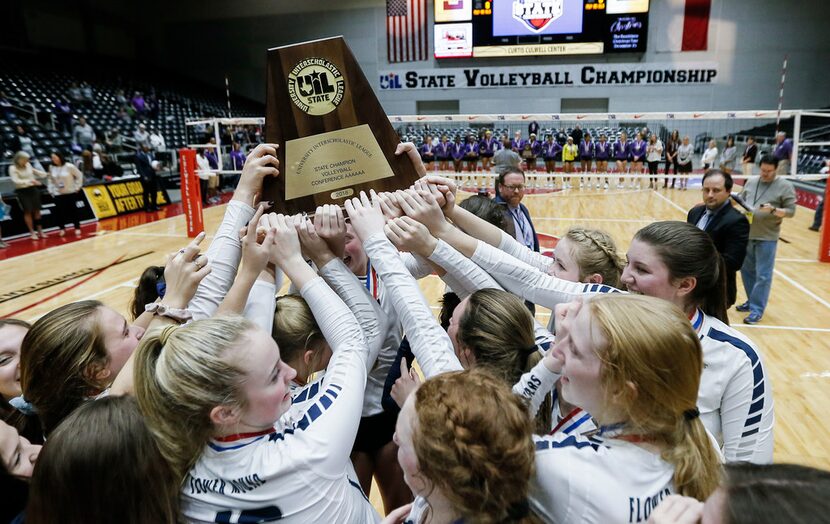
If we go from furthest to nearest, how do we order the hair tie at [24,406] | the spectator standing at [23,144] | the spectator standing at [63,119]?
the spectator standing at [63,119], the spectator standing at [23,144], the hair tie at [24,406]

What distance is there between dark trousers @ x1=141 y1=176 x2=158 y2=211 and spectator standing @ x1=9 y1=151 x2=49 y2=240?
9.54 feet

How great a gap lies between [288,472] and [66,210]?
1148 cm

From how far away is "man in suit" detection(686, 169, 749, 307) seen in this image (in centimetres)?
399

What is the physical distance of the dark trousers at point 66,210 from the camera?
10.3 metres

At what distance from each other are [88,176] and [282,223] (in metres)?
13.2

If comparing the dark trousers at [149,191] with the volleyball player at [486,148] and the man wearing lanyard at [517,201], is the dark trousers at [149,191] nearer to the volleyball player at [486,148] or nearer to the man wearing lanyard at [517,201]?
the volleyball player at [486,148]

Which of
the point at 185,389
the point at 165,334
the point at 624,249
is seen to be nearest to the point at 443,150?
the point at 624,249

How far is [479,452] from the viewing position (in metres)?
0.96

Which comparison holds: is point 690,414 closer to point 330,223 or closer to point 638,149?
point 330,223

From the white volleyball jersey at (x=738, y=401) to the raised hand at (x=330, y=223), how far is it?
1.26 metres

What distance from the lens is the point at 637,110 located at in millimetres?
19953

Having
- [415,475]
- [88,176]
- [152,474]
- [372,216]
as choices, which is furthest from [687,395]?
[88,176]

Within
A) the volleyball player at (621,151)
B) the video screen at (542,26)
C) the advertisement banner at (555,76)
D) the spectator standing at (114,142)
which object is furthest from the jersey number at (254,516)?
the advertisement banner at (555,76)

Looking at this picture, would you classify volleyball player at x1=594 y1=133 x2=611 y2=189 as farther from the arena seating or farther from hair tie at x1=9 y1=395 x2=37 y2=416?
hair tie at x1=9 y1=395 x2=37 y2=416
